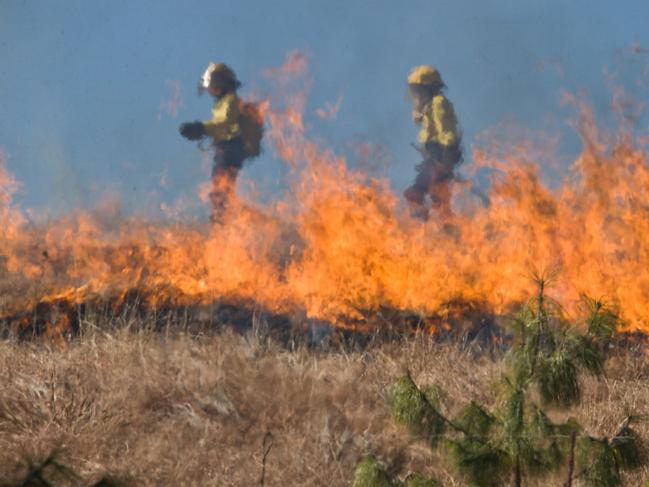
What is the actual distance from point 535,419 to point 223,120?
399 inches

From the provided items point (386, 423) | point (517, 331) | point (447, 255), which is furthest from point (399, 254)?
point (517, 331)

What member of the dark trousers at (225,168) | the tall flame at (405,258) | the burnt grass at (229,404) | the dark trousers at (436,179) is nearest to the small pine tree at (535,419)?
the burnt grass at (229,404)

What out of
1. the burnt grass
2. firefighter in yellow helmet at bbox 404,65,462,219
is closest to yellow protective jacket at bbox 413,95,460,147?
firefighter in yellow helmet at bbox 404,65,462,219

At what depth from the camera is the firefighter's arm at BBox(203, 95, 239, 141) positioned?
1236 centimetres

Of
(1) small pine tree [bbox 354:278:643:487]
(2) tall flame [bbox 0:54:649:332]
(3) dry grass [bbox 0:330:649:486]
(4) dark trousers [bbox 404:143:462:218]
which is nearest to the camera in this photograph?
(1) small pine tree [bbox 354:278:643:487]

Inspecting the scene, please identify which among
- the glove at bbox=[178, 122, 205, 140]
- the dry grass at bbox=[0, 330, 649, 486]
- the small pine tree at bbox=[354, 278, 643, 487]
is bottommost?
the dry grass at bbox=[0, 330, 649, 486]

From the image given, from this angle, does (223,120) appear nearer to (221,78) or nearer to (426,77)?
(221,78)

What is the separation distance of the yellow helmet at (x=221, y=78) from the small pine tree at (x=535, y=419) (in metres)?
10.1

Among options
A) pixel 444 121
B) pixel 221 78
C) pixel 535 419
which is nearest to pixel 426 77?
pixel 444 121

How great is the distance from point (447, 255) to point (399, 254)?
0.86 metres

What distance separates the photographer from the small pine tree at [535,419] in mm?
2846

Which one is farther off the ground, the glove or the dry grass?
the glove

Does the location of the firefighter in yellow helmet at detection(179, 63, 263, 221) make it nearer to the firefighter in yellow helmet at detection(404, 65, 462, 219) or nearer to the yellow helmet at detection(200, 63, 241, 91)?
the yellow helmet at detection(200, 63, 241, 91)

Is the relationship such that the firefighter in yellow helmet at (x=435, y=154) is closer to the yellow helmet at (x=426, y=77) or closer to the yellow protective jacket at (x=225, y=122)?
the yellow helmet at (x=426, y=77)
